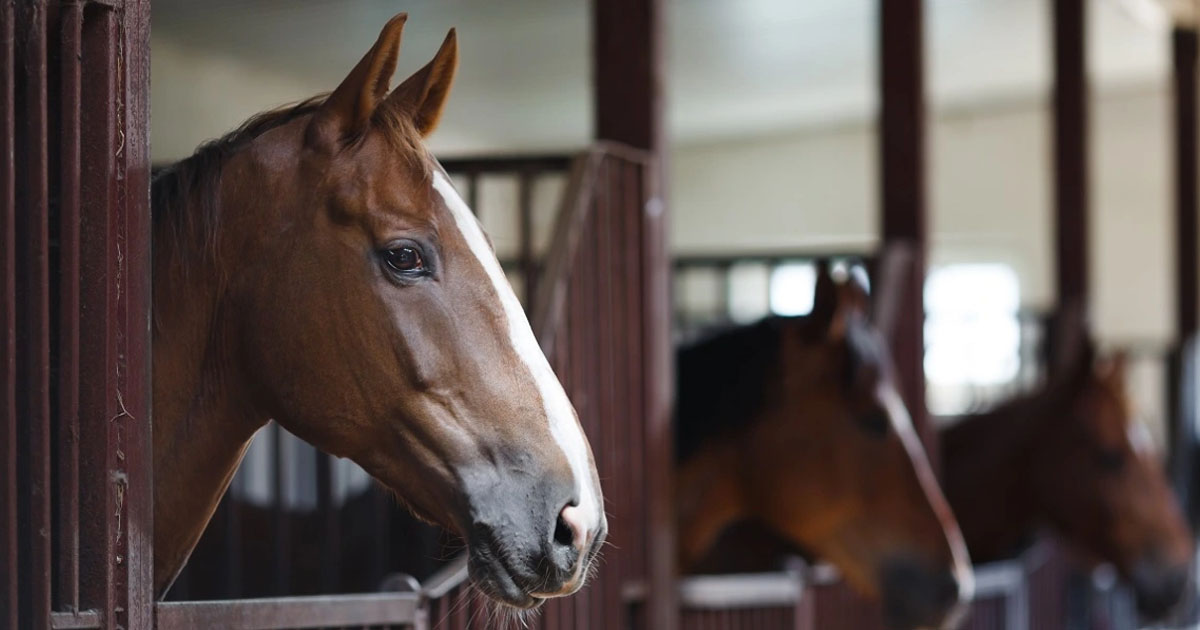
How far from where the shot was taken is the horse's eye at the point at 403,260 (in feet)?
5.06

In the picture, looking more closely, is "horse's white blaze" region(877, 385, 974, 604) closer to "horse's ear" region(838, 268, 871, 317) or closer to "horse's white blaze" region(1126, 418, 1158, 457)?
"horse's ear" region(838, 268, 871, 317)

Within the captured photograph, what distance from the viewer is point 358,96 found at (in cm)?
155

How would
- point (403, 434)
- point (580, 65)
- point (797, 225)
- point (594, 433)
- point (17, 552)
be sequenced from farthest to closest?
point (797, 225)
point (580, 65)
point (594, 433)
point (403, 434)
point (17, 552)

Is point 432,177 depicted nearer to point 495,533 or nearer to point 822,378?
point 495,533

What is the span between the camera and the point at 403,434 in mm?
1533

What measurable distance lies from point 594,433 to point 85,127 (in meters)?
1.46

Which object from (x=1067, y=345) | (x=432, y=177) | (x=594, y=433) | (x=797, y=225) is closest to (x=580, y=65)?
(x=1067, y=345)

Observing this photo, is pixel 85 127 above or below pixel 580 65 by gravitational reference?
below

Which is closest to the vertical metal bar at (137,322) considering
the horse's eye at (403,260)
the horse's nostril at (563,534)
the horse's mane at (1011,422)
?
the horse's eye at (403,260)

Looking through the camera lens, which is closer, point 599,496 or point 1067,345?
point 599,496

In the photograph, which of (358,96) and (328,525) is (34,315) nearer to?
(358,96)

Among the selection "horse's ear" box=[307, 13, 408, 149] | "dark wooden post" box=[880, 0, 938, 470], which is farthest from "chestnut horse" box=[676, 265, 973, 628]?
"horse's ear" box=[307, 13, 408, 149]

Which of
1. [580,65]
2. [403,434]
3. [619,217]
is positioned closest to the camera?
[403,434]

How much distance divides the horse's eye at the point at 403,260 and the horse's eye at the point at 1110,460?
3828 millimetres
